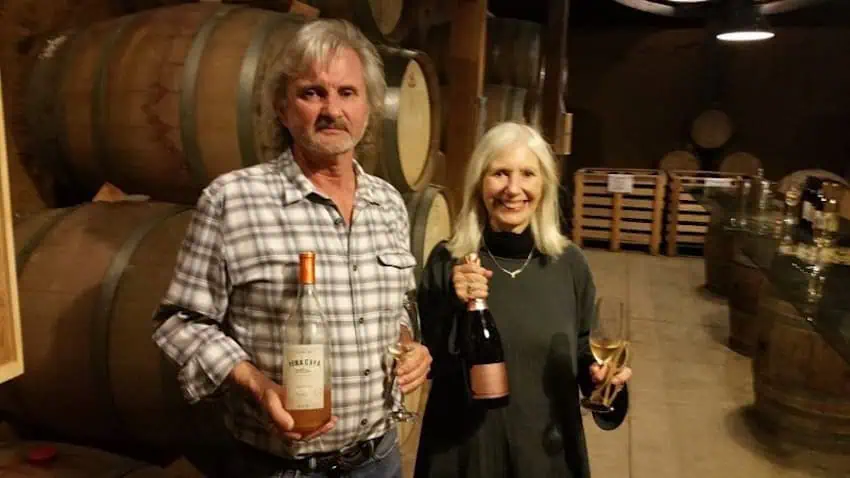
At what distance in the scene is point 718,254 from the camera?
5.95 meters

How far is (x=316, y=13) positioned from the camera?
2.60m

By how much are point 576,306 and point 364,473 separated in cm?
76

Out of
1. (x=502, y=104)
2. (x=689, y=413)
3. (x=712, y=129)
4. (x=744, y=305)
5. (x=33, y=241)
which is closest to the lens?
(x=33, y=241)

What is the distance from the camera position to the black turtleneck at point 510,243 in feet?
6.10

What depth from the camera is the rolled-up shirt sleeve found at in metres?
1.33

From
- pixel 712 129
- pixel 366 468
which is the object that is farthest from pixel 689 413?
pixel 712 129

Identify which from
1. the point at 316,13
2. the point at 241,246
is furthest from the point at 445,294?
the point at 316,13

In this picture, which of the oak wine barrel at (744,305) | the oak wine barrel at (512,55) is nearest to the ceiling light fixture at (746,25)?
the oak wine barrel at (512,55)

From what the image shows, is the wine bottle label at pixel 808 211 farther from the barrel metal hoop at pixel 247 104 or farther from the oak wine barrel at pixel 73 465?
the oak wine barrel at pixel 73 465

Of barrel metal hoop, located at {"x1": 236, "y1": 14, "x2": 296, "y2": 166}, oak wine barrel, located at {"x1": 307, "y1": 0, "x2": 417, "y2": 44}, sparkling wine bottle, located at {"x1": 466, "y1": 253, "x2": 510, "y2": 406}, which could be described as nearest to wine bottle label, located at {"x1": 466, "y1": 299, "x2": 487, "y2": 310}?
sparkling wine bottle, located at {"x1": 466, "y1": 253, "x2": 510, "y2": 406}

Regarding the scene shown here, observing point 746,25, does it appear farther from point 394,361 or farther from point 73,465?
point 73,465

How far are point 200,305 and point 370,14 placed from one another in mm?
1942

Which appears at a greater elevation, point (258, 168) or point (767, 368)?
point (258, 168)

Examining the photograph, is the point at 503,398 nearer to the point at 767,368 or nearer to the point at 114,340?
the point at 114,340
